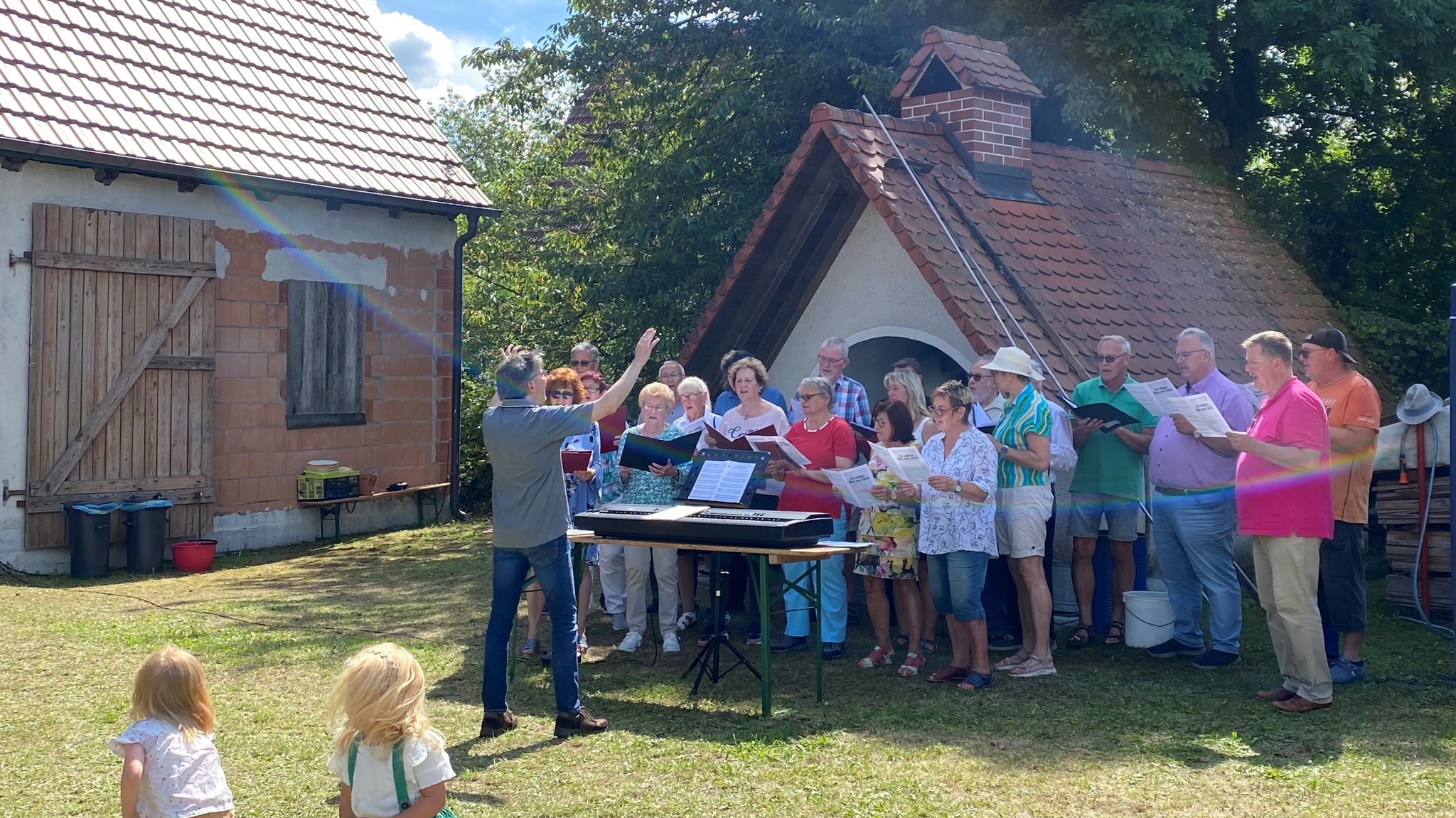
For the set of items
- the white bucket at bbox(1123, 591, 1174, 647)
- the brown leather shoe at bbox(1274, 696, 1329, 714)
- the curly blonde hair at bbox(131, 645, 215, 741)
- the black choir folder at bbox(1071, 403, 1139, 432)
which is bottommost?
the brown leather shoe at bbox(1274, 696, 1329, 714)

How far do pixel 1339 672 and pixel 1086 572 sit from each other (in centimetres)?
168

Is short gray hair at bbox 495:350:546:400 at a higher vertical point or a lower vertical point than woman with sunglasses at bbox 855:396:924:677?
higher

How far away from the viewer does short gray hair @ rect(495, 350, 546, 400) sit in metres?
6.59

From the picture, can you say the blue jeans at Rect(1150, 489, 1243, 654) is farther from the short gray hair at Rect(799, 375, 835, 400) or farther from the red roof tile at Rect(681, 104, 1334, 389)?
the short gray hair at Rect(799, 375, 835, 400)

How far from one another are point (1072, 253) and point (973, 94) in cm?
151

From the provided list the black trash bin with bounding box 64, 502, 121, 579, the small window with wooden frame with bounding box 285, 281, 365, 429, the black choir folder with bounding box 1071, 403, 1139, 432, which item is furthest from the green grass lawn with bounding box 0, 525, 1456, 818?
the small window with wooden frame with bounding box 285, 281, 365, 429

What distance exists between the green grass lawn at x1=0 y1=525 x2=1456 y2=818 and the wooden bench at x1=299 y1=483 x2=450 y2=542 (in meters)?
4.14

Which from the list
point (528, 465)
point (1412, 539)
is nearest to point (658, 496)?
point (528, 465)

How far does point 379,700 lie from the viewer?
4016 mm

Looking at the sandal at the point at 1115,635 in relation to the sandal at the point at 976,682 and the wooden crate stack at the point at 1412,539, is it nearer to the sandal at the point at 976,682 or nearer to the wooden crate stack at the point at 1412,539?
the sandal at the point at 976,682

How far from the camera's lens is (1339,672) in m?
7.60

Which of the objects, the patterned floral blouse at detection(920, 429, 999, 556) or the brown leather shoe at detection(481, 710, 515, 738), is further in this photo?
the patterned floral blouse at detection(920, 429, 999, 556)

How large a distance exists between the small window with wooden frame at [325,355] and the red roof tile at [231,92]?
1117mm

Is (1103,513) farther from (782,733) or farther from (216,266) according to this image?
(216,266)
